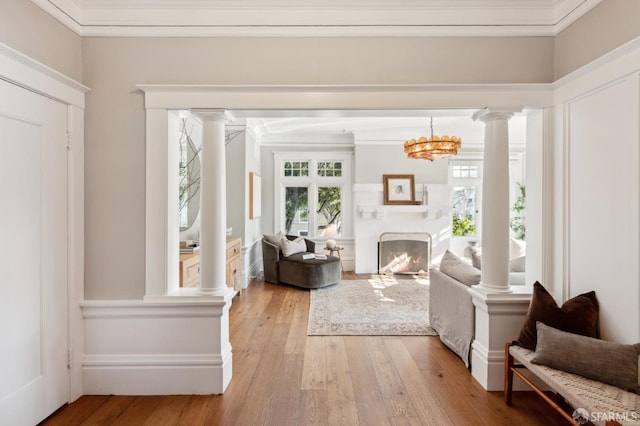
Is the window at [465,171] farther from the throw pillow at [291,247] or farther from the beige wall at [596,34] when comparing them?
the beige wall at [596,34]

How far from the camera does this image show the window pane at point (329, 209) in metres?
6.61

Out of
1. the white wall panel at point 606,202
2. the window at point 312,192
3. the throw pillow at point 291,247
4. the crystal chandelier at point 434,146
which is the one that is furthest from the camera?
the window at point 312,192

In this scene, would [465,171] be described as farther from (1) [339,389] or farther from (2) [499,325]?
(1) [339,389]

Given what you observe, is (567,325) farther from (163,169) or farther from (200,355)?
(163,169)

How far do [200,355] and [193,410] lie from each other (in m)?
0.32

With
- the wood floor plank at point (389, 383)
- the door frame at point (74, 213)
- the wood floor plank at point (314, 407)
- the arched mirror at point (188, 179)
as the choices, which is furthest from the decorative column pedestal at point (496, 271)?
the arched mirror at point (188, 179)

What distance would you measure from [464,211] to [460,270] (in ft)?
13.2

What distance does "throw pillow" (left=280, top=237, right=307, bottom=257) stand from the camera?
5273 mm

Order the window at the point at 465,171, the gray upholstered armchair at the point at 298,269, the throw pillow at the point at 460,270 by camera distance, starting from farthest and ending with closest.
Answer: the window at the point at 465,171 < the gray upholstered armchair at the point at 298,269 < the throw pillow at the point at 460,270

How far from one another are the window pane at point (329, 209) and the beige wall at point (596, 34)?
183 inches

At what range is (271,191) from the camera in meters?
6.57

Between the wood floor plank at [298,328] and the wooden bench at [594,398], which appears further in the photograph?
the wood floor plank at [298,328]

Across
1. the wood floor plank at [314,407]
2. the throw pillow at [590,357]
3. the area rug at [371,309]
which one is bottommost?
the wood floor plank at [314,407]

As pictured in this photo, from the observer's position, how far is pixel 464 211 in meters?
6.47
